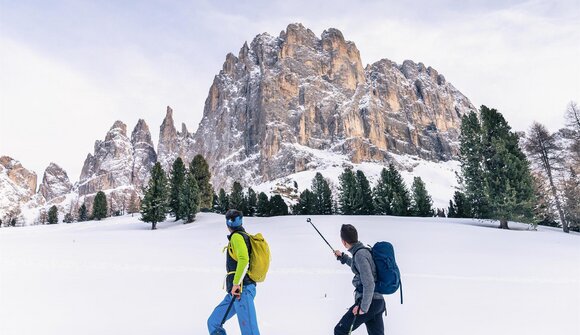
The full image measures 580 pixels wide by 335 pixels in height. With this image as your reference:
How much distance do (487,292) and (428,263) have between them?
4.04 meters

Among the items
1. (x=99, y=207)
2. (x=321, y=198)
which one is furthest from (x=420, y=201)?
(x=99, y=207)

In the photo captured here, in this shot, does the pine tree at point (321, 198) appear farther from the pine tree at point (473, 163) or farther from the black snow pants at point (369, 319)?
the black snow pants at point (369, 319)

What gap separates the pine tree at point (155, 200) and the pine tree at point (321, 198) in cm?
3293

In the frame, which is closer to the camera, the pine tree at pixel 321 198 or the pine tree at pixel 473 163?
the pine tree at pixel 473 163

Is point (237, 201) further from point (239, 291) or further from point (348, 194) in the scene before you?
point (239, 291)

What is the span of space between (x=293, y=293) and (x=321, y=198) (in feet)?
203

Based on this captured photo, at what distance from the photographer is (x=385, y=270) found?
4.33 meters

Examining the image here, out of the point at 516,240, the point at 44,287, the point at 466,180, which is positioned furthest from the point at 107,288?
the point at 466,180

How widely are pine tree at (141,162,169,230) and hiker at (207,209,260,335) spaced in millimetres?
39760

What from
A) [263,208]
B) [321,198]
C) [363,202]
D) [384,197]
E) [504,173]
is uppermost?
[504,173]

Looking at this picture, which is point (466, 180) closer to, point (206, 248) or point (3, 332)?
point (206, 248)

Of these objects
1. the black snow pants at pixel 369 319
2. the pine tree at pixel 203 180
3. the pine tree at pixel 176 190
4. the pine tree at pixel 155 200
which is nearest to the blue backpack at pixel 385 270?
the black snow pants at pixel 369 319

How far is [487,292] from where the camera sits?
8664mm

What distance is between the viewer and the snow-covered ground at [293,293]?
21.2 ft
